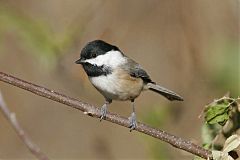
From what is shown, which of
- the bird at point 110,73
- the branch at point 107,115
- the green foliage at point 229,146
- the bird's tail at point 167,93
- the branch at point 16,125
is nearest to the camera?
the branch at point 16,125

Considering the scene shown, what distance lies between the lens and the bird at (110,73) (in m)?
2.77

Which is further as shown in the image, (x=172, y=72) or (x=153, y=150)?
(x=172, y=72)

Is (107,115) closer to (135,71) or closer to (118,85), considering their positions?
(118,85)

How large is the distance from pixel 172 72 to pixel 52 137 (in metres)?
1.24

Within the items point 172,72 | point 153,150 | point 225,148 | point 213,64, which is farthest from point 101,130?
point 225,148

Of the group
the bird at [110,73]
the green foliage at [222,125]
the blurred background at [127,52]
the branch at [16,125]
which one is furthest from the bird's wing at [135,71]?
the branch at [16,125]

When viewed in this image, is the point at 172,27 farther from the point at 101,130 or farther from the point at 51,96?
the point at 51,96

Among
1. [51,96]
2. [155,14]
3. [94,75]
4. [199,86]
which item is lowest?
[51,96]

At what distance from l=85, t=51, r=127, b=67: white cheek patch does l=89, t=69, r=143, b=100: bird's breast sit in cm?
6

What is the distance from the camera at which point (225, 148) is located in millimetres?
1629

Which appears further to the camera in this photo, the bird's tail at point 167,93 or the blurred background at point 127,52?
the bird's tail at point 167,93

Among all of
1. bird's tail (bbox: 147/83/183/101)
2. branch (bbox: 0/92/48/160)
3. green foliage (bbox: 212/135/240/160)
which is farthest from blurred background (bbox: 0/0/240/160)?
branch (bbox: 0/92/48/160)

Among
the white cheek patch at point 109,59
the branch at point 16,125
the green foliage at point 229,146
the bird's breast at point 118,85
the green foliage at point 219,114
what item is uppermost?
the white cheek patch at point 109,59

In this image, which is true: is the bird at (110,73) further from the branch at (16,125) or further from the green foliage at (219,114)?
the branch at (16,125)
